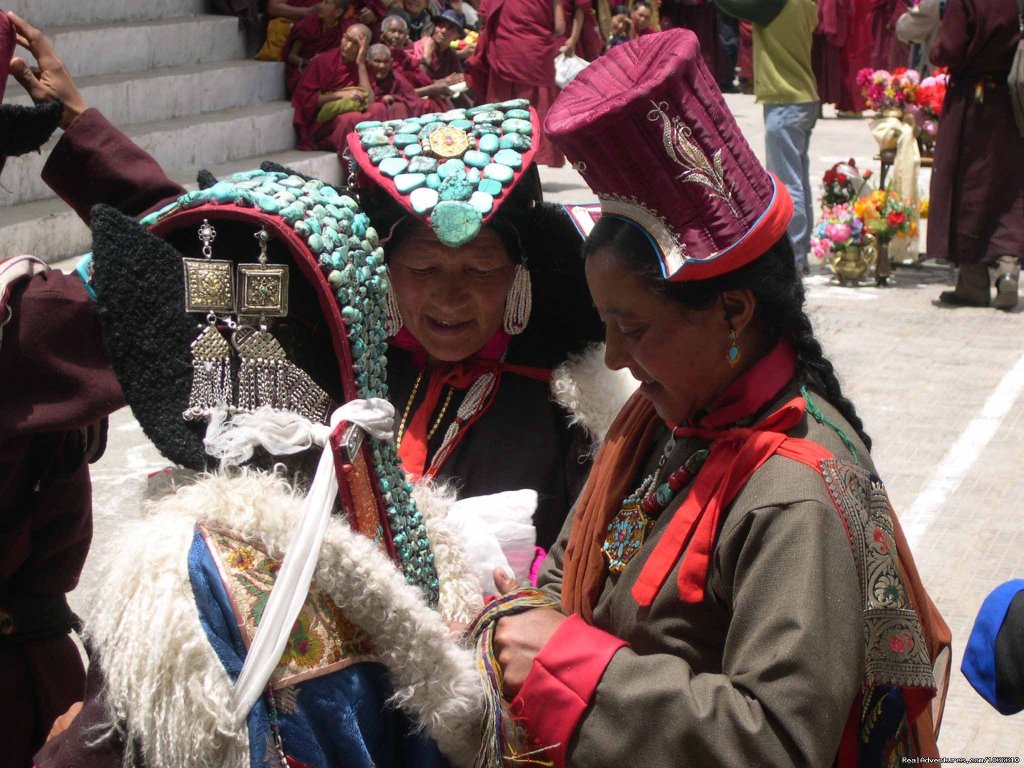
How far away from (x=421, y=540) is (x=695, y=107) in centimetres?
72

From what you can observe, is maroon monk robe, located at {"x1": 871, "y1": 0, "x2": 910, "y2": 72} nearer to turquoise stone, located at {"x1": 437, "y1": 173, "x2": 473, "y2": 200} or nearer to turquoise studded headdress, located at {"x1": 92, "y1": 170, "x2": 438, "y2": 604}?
turquoise stone, located at {"x1": 437, "y1": 173, "x2": 473, "y2": 200}

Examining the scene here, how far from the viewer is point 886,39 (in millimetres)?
18078

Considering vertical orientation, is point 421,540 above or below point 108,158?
below

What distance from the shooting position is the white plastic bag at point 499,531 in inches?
83.2

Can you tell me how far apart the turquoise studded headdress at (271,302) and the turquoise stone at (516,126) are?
752 mm

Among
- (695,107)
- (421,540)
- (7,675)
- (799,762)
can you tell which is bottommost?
(7,675)

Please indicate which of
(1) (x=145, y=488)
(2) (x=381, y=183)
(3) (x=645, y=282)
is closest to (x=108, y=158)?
(2) (x=381, y=183)

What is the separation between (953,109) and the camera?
782cm

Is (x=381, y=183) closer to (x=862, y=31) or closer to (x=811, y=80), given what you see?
(x=811, y=80)

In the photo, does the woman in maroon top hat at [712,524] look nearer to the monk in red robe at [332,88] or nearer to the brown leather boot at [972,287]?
the brown leather boot at [972,287]

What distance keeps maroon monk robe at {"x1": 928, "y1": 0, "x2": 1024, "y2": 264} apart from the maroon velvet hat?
628 cm

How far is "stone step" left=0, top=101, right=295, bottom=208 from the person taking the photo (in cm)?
778

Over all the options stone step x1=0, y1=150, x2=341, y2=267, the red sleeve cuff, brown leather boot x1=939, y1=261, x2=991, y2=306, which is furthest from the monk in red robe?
the red sleeve cuff

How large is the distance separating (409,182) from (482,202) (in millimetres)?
147
